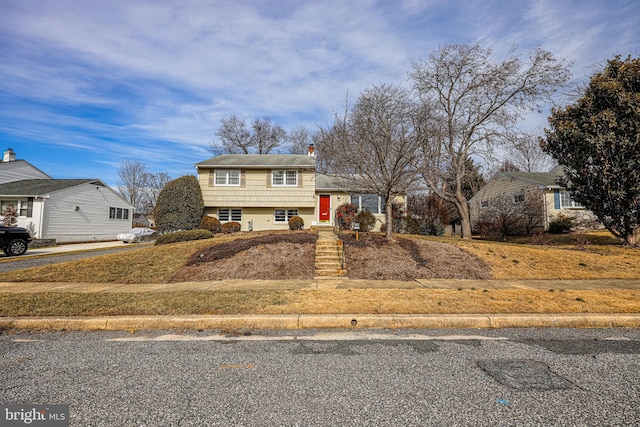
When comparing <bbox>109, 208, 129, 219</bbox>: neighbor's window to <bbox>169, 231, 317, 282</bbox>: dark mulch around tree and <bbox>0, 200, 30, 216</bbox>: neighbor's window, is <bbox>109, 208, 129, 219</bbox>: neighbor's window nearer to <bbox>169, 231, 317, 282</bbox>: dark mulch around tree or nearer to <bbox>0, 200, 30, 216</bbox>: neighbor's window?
<bbox>0, 200, 30, 216</bbox>: neighbor's window

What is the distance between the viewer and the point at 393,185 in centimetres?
1198

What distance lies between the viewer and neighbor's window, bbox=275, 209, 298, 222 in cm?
2283

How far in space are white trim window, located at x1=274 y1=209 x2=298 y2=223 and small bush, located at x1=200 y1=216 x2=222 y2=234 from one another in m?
3.99

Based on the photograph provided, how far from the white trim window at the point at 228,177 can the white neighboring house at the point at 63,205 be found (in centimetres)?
1146

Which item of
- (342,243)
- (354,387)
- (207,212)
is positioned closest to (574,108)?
(342,243)

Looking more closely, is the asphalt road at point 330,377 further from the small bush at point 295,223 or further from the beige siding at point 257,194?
the beige siding at point 257,194

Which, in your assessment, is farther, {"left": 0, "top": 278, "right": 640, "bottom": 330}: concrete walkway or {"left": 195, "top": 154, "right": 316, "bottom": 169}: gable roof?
{"left": 195, "top": 154, "right": 316, "bottom": 169}: gable roof

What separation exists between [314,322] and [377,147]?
778cm

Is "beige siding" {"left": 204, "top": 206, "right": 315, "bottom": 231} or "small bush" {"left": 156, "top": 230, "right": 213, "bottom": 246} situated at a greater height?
"beige siding" {"left": 204, "top": 206, "right": 315, "bottom": 231}

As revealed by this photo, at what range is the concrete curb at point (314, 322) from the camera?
524cm

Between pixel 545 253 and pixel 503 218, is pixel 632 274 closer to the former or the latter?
pixel 545 253

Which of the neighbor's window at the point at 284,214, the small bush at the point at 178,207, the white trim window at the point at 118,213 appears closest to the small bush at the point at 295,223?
the neighbor's window at the point at 284,214

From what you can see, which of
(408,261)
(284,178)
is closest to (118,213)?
(284,178)

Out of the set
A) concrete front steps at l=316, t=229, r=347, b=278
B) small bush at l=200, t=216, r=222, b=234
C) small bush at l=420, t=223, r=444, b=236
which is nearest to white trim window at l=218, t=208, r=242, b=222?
small bush at l=200, t=216, r=222, b=234
